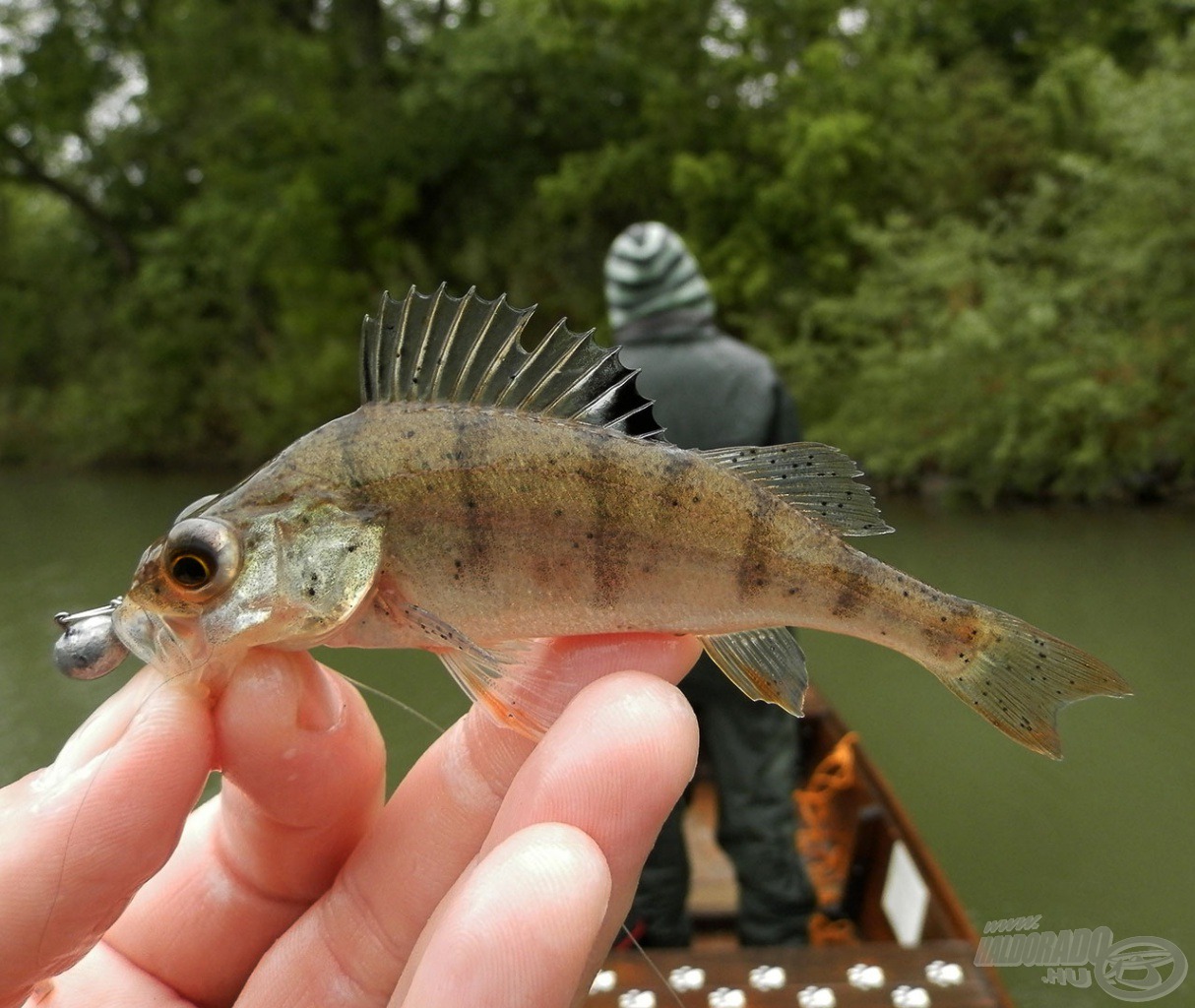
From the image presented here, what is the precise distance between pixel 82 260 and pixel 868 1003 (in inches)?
1118

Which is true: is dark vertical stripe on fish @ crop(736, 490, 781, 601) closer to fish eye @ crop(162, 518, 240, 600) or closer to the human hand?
the human hand

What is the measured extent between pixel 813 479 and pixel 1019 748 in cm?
617

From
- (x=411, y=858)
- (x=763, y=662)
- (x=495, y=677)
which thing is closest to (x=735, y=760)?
(x=763, y=662)

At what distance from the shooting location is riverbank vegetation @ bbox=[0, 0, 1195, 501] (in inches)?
449

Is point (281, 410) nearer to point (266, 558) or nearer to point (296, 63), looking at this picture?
point (296, 63)

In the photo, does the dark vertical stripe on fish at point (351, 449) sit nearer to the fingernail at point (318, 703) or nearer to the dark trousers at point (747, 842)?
the fingernail at point (318, 703)

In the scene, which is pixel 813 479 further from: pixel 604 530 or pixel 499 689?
pixel 499 689

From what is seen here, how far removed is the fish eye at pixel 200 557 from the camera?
1.44 meters

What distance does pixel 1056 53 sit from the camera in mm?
17406

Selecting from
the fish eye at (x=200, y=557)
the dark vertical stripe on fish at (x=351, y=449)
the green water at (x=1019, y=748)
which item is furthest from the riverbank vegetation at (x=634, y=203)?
the fish eye at (x=200, y=557)

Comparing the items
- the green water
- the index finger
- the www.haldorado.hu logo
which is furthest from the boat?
the green water

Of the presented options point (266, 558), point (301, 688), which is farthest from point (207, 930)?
point (266, 558)

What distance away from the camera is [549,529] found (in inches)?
63.6

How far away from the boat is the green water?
893 millimetres
